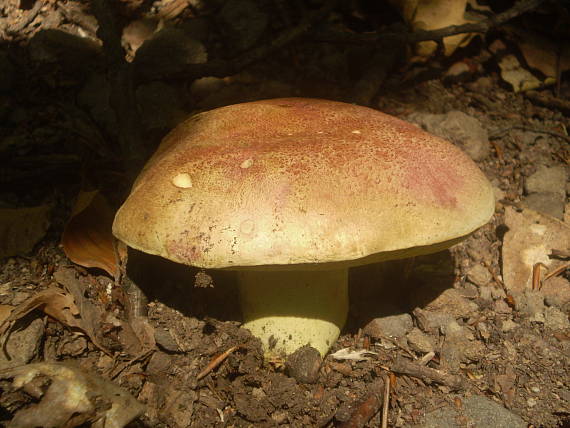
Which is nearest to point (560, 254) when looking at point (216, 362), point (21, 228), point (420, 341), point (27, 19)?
point (420, 341)

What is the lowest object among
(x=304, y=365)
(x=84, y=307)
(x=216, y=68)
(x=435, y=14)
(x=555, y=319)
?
(x=555, y=319)

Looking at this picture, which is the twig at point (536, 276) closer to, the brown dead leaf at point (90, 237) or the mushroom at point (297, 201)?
the mushroom at point (297, 201)

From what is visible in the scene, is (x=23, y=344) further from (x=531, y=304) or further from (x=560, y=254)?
(x=560, y=254)

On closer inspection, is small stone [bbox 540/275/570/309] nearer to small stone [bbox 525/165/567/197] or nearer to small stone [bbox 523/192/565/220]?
small stone [bbox 523/192/565/220]

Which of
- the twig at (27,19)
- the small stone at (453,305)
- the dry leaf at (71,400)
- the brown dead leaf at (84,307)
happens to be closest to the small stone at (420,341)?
the small stone at (453,305)

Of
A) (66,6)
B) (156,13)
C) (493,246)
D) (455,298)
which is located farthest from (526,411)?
(66,6)

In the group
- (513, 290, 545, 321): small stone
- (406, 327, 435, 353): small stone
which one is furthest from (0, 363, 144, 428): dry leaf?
(513, 290, 545, 321): small stone
